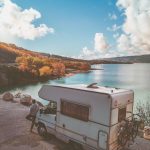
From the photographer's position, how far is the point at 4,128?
14266 mm

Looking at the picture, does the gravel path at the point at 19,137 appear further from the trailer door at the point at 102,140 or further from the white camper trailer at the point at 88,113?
the trailer door at the point at 102,140

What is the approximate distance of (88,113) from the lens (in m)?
9.58

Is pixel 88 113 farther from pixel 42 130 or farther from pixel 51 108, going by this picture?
pixel 42 130

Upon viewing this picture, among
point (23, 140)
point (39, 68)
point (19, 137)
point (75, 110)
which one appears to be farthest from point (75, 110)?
point (39, 68)

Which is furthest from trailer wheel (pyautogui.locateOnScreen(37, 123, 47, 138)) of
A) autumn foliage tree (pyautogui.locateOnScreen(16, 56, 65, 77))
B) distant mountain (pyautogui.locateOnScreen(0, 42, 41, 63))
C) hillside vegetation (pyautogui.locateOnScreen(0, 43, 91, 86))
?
distant mountain (pyautogui.locateOnScreen(0, 42, 41, 63))

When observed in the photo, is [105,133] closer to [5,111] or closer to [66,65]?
[5,111]

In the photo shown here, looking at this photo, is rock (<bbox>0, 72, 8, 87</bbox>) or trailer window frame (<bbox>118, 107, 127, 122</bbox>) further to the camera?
rock (<bbox>0, 72, 8, 87</bbox>)

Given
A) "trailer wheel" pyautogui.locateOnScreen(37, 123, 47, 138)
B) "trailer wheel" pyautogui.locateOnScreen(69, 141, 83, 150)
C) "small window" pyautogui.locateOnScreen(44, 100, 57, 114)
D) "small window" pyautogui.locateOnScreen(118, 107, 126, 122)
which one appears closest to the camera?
"small window" pyautogui.locateOnScreen(118, 107, 126, 122)

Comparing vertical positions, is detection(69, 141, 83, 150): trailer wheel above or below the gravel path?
above

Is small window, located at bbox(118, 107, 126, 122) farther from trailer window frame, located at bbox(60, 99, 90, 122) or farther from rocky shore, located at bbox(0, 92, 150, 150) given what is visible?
rocky shore, located at bbox(0, 92, 150, 150)

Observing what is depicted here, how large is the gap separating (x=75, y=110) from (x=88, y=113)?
85 cm

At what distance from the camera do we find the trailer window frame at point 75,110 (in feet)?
31.9

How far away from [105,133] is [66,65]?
102277 millimetres

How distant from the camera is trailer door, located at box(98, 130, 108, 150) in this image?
8.90 m
